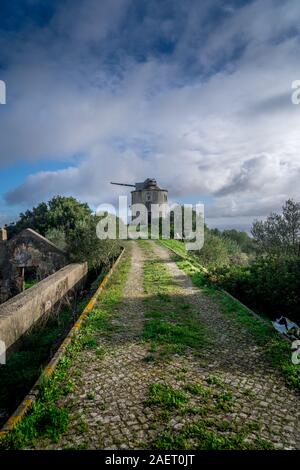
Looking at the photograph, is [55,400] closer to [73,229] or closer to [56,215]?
[73,229]

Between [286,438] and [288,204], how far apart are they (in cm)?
1793

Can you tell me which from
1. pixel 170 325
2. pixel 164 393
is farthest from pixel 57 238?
pixel 164 393

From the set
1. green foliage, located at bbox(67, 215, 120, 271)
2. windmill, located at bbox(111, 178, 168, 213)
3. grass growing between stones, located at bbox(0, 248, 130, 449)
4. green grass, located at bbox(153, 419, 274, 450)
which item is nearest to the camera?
green grass, located at bbox(153, 419, 274, 450)

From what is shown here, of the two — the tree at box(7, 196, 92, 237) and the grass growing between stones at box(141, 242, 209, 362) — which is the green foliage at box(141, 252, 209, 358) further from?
the tree at box(7, 196, 92, 237)

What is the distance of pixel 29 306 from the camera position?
7914mm

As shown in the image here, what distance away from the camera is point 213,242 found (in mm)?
29250

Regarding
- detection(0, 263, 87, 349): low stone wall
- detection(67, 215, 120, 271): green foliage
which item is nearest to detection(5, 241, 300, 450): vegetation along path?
detection(0, 263, 87, 349): low stone wall

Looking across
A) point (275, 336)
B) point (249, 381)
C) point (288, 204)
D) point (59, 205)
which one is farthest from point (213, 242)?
point (249, 381)

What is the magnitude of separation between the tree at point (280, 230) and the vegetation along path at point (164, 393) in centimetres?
1186

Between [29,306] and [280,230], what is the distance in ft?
51.4

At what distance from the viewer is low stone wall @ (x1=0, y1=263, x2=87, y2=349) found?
6.55 metres

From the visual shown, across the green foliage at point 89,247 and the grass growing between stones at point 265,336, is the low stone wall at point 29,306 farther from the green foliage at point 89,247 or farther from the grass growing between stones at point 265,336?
the grass growing between stones at point 265,336

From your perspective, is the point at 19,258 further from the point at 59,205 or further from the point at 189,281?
the point at 59,205

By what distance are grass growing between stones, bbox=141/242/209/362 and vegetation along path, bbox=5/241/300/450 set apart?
3cm
